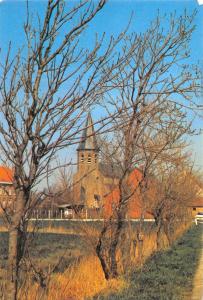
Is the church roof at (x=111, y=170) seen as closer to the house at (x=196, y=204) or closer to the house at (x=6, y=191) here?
the house at (x=6, y=191)

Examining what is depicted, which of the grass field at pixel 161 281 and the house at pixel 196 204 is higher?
the house at pixel 196 204

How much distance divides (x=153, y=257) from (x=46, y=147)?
7043mm

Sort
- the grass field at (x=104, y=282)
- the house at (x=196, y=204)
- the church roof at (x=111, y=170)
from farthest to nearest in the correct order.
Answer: the house at (x=196, y=204) → the church roof at (x=111, y=170) → the grass field at (x=104, y=282)

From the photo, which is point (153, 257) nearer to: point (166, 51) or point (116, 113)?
point (166, 51)

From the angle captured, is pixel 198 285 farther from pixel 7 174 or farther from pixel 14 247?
pixel 14 247

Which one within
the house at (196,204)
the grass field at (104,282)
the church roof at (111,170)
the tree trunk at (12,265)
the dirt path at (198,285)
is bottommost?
the dirt path at (198,285)

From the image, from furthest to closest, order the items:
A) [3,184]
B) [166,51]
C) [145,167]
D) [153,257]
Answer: [153,257], [145,167], [166,51], [3,184]

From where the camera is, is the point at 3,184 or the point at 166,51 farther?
the point at 166,51

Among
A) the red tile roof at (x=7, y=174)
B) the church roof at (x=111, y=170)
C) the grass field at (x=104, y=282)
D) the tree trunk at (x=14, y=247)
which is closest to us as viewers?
the tree trunk at (x=14, y=247)

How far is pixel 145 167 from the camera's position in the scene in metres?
7.10

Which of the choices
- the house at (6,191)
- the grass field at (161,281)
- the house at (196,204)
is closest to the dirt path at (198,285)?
the grass field at (161,281)

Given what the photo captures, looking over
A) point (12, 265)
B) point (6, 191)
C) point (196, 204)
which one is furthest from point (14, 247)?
point (196, 204)

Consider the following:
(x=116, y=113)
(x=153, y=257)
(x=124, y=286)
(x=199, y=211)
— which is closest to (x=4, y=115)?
(x=116, y=113)

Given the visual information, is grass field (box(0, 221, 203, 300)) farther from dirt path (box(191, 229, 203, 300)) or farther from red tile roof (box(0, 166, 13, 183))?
red tile roof (box(0, 166, 13, 183))
